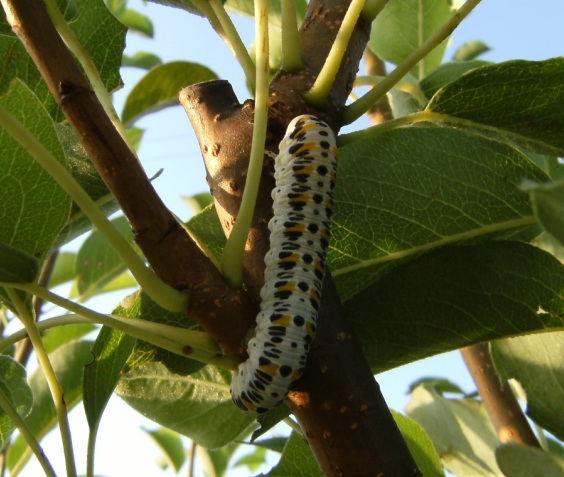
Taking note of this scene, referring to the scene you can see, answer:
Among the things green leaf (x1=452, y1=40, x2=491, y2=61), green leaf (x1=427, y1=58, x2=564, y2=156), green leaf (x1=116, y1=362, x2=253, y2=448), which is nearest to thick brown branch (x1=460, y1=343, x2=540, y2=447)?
green leaf (x1=116, y1=362, x2=253, y2=448)

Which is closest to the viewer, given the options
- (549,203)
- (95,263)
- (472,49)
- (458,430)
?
(549,203)

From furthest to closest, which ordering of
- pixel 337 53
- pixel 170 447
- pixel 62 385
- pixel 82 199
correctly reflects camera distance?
pixel 170 447 < pixel 62 385 < pixel 337 53 < pixel 82 199

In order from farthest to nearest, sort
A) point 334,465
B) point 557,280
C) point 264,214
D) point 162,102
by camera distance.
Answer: point 162,102, point 557,280, point 264,214, point 334,465

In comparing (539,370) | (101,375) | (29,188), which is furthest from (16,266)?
(539,370)

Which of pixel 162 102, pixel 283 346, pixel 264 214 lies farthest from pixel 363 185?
pixel 162 102

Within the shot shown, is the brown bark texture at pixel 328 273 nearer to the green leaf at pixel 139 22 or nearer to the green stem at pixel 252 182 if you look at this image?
the green stem at pixel 252 182

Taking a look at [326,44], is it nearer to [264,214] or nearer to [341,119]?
[341,119]

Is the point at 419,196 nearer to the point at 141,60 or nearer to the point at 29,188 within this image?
the point at 29,188
